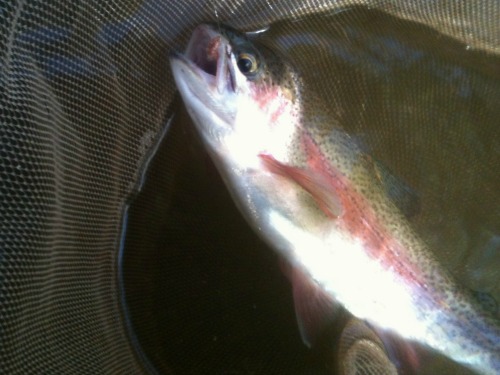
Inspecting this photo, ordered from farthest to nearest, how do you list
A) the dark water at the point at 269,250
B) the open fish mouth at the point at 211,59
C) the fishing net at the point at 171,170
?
the dark water at the point at 269,250 → the open fish mouth at the point at 211,59 → the fishing net at the point at 171,170

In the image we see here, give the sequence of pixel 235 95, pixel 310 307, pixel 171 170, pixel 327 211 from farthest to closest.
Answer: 1. pixel 171 170
2. pixel 310 307
3. pixel 327 211
4. pixel 235 95

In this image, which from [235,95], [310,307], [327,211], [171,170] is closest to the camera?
[235,95]

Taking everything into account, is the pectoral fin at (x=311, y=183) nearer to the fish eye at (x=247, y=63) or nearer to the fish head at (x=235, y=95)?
the fish head at (x=235, y=95)

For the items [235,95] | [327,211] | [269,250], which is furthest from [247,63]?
[269,250]

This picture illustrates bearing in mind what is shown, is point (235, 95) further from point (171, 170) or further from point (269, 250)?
point (269, 250)

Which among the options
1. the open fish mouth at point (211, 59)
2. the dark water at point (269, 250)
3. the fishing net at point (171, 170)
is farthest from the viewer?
the dark water at point (269, 250)

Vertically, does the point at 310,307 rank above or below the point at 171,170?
below

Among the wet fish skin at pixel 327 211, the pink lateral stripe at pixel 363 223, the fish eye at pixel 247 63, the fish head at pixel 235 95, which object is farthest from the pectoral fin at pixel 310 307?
the fish eye at pixel 247 63
